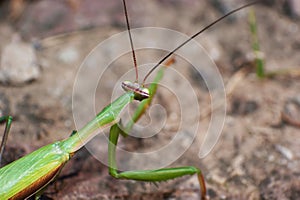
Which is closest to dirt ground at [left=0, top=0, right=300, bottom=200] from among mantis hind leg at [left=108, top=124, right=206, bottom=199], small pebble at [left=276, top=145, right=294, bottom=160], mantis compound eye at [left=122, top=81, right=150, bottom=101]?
small pebble at [left=276, top=145, right=294, bottom=160]

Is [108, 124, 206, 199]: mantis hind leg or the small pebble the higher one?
the small pebble

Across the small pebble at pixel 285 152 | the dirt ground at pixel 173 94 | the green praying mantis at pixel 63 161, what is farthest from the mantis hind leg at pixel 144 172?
the small pebble at pixel 285 152

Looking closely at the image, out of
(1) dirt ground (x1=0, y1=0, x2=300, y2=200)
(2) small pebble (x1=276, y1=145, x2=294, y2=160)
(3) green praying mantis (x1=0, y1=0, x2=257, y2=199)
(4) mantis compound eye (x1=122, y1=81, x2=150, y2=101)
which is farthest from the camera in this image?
(2) small pebble (x1=276, y1=145, x2=294, y2=160)

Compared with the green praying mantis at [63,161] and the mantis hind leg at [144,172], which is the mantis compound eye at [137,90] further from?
the mantis hind leg at [144,172]

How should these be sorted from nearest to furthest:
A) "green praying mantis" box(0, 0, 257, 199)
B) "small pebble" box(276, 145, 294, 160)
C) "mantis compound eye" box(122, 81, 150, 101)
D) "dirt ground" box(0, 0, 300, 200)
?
"green praying mantis" box(0, 0, 257, 199) < "mantis compound eye" box(122, 81, 150, 101) < "dirt ground" box(0, 0, 300, 200) < "small pebble" box(276, 145, 294, 160)

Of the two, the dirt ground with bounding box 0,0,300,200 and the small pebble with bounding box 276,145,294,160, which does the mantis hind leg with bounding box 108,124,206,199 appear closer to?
the dirt ground with bounding box 0,0,300,200

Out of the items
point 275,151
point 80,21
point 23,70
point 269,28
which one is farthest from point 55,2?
point 275,151

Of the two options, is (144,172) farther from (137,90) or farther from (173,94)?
(173,94)

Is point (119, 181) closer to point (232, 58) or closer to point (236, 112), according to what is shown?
point (236, 112)
